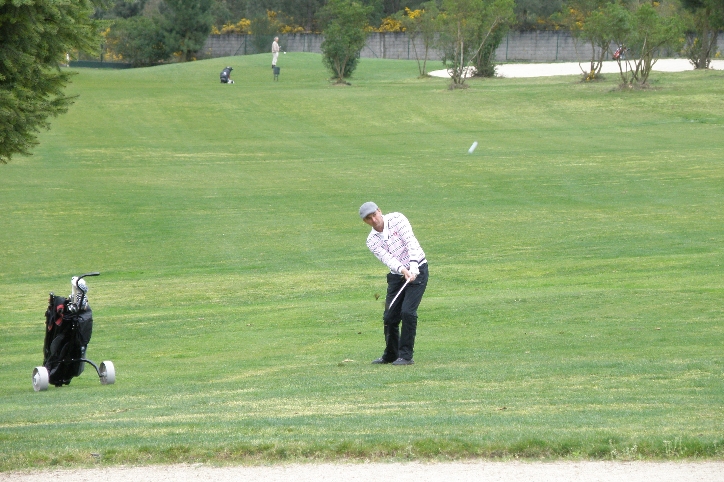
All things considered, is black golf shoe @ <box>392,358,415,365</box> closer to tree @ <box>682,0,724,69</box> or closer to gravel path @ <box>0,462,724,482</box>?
gravel path @ <box>0,462,724,482</box>

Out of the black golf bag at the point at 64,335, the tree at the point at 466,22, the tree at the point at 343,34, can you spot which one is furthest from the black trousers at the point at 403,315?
the tree at the point at 343,34

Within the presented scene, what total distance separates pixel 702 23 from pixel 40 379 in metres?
52.2

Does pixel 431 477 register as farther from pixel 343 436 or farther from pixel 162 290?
pixel 162 290

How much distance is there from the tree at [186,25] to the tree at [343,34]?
972 inches

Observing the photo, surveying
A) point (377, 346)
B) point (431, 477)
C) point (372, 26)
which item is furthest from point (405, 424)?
point (372, 26)

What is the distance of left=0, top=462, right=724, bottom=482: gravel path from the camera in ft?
20.1

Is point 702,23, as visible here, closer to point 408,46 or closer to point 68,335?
point 408,46

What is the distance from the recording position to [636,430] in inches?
275

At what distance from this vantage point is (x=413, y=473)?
6.29 meters

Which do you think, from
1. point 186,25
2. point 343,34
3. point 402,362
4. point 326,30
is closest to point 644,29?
point 343,34

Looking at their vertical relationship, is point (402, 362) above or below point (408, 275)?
below

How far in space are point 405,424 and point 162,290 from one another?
11072 mm

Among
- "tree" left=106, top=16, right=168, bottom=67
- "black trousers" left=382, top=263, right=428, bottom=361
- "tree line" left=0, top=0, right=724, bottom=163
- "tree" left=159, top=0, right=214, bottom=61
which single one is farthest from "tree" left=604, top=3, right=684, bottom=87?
"tree" left=106, top=16, right=168, bottom=67

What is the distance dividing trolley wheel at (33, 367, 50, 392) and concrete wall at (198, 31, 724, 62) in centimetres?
6941
